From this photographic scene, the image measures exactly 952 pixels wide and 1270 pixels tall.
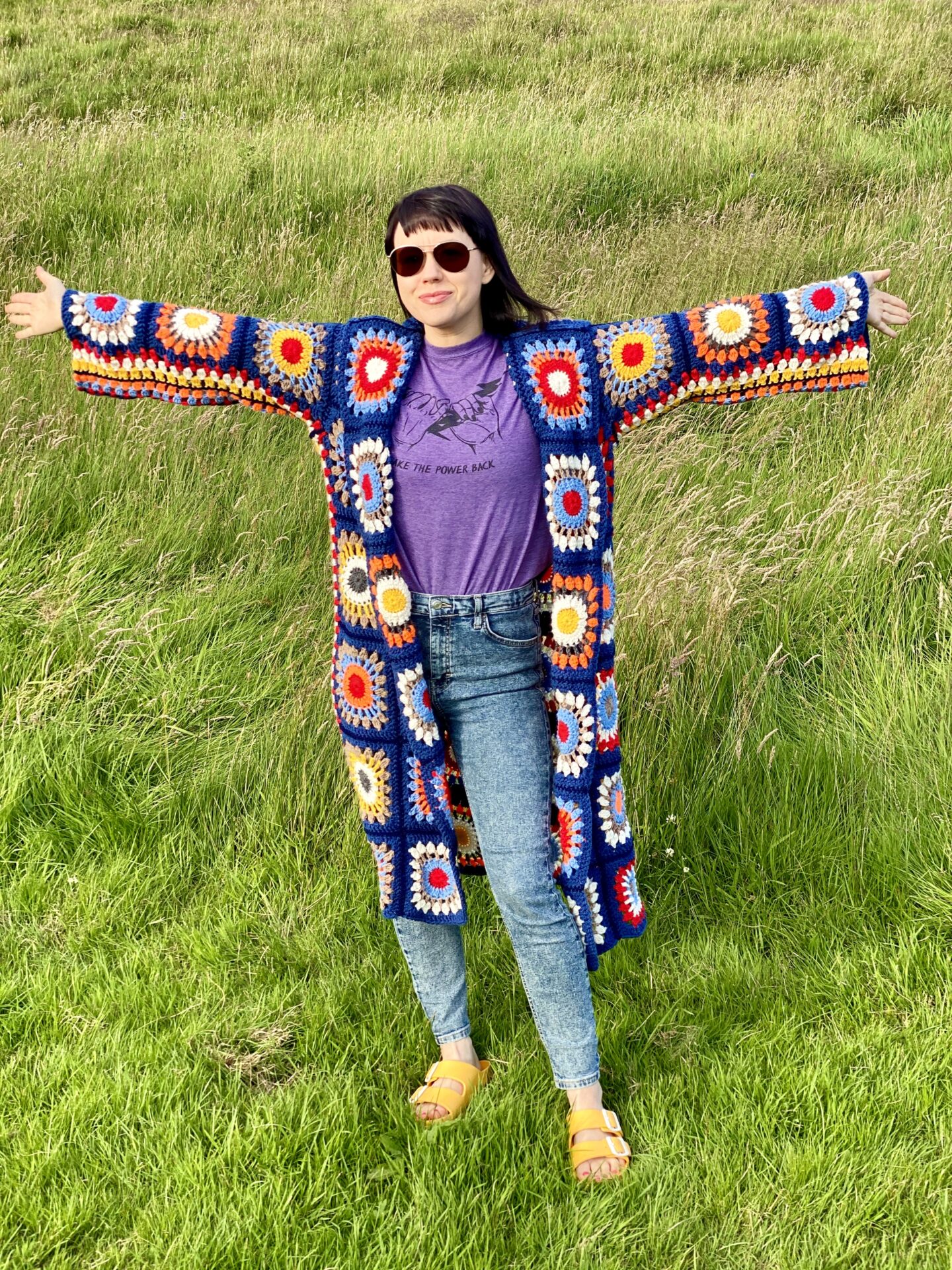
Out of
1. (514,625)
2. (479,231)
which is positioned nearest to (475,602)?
(514,625)

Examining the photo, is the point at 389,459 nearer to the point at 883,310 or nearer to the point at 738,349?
the point at 738,349

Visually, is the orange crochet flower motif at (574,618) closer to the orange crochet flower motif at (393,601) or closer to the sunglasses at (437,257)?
the orange crochet flower motif at (393,601)

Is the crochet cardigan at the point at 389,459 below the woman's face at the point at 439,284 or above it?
below

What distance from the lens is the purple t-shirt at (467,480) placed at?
219 cm

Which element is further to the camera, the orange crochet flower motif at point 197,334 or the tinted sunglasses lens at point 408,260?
the orange crochet flower motif at point 197,334

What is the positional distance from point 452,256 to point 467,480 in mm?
436

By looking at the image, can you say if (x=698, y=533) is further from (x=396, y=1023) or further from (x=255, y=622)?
(x=396, y=1023)

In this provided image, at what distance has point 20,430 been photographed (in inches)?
171

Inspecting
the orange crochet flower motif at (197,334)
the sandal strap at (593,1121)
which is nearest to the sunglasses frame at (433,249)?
the orange crochet flower motif at (197,334)

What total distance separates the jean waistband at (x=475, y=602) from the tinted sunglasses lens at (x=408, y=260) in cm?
64

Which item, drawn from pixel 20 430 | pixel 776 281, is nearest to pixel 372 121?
pixel 776 281

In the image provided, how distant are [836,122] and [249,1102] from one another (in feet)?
26.2

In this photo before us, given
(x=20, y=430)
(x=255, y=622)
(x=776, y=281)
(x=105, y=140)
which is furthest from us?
(x=105, y=140)

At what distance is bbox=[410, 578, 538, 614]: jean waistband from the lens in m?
2.20
